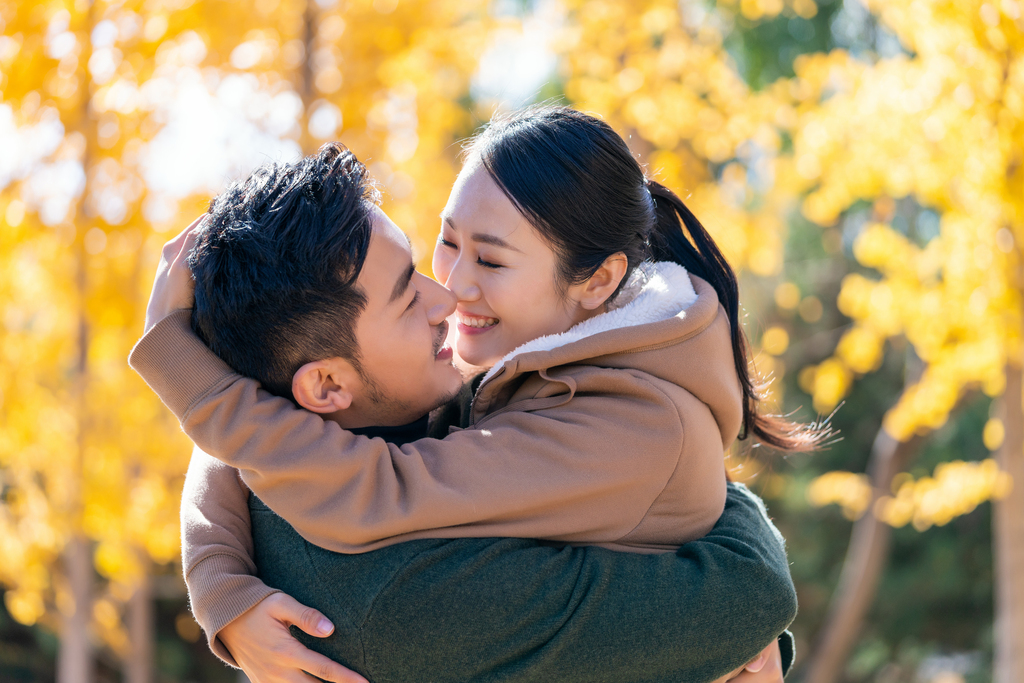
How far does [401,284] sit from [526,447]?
366 millimetres

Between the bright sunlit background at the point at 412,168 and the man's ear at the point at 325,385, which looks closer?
the man's ear at the point at 325,385

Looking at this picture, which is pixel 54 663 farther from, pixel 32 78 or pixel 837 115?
pixel 837 115

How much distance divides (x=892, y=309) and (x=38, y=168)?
411cm

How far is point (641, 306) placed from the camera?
1.57 metres

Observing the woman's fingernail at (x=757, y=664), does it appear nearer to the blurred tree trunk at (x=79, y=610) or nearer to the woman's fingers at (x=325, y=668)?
the woman's fingers at (x=325, y=668)

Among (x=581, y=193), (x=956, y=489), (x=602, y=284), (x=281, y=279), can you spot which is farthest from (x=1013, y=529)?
(x=281, y=279)

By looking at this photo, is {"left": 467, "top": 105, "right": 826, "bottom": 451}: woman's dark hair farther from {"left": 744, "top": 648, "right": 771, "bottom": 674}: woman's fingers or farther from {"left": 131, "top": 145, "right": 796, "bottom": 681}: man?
{"left": 744, "top": 648, "right": 771, "bottom": 674}: woman's fingers

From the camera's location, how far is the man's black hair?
1379 millimetres

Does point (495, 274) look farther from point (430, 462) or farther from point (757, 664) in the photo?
point (757, 664)

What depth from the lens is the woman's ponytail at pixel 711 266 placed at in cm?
183

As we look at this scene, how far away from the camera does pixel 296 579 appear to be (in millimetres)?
1360

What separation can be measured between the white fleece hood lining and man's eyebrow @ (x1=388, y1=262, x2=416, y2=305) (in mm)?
210

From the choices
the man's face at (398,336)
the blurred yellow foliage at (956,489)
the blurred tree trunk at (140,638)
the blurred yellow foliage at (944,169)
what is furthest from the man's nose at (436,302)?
the blurred tree trunk at (140,638)

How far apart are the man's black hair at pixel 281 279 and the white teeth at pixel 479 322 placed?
0.36 metres
